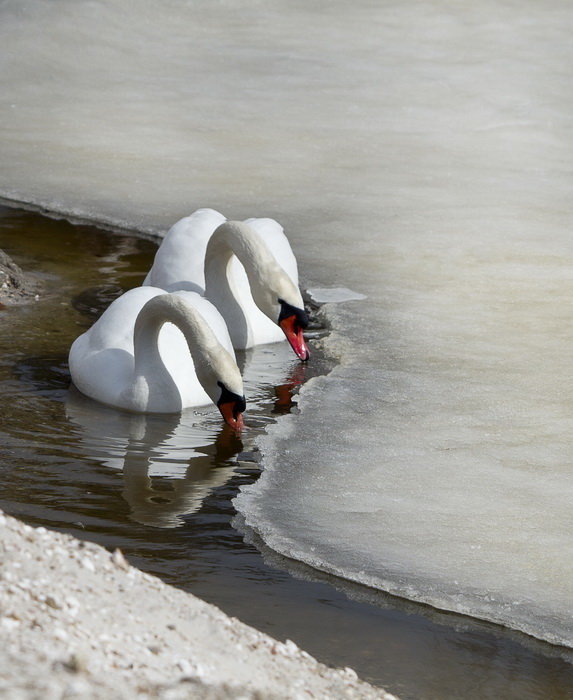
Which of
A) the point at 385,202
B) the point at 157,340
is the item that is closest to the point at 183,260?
the point at 157,340

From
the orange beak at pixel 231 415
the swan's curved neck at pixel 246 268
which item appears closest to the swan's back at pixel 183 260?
the swan's curved neck at pixel 246 268

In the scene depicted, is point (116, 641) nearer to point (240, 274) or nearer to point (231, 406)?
point (231, 406)

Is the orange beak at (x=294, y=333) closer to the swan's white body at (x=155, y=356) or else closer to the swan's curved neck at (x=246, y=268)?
the swan's curved neck at (x=246, y=268)

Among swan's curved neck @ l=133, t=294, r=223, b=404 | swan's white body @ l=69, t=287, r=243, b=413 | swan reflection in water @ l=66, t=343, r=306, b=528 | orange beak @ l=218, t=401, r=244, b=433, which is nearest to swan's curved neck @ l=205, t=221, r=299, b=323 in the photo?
swan's white body @ l=69, t=287, r=243, b=413

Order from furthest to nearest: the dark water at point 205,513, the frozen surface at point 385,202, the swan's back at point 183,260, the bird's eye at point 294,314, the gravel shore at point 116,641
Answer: the swan's back at point 183,260
the bird's eye at point 294,314
the frozen surface at point 385,202
the dark water at point 205,513
the gravel shore at point 116,641

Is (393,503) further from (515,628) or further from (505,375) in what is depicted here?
(505,375)

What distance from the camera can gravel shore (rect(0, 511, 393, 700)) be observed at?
2.79m

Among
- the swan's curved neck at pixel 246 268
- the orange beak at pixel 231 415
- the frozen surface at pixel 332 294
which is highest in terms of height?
the swan's curved neck at pixel 246 268

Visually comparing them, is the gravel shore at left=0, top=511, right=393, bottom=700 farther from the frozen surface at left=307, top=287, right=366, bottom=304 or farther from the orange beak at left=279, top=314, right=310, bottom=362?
the frozen surface at left=307, top=287, right=366, bottom=304

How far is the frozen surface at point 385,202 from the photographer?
471 centimetres

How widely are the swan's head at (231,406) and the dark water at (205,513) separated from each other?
0.28 feet

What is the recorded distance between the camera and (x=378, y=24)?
16781 mm

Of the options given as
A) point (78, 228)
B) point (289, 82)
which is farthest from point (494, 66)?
point (78, 228)

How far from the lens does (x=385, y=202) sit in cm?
993
